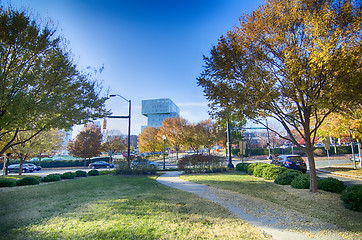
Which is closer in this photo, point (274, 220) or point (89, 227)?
point (89, 227)

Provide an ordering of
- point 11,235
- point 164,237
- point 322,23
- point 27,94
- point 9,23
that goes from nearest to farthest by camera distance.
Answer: point 164,237 < point 11,235 < point 322,23 < point 9,23 < point 27,94

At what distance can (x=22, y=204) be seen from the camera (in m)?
7.21

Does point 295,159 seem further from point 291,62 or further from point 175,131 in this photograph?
point 175,131

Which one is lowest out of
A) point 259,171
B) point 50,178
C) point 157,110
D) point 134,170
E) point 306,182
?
point 50,178

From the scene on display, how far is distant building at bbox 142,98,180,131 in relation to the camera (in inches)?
5089

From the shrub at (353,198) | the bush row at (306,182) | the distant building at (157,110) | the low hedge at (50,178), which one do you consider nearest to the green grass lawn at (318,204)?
the shrub at (353,198)

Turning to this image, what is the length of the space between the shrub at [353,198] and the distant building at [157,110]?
4825 inches

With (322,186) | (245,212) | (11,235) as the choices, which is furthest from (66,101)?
(322,186)

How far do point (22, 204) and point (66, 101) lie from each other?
14.1ft

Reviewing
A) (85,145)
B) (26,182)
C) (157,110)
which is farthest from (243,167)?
(157,110)

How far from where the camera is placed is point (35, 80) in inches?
309

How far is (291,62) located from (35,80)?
10041 mm

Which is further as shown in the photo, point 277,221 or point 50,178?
point 50,178

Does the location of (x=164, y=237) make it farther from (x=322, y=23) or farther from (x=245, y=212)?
(x=322, y=23)
